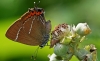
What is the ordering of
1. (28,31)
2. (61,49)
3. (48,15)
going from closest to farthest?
(61,49)
(28,31)
(48,15)

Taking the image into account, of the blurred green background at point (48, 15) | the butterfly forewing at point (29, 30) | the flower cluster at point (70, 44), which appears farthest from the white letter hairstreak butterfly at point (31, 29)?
Answer: the blurred green background at point (48, 15)

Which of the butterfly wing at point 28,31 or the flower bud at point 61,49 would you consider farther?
the butterfly wing at point 28,31

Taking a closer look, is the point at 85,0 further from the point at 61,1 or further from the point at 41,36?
the point at 41,36

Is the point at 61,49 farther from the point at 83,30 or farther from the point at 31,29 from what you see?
the point at 31,29

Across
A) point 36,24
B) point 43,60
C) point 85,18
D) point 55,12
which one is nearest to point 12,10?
point 55,12

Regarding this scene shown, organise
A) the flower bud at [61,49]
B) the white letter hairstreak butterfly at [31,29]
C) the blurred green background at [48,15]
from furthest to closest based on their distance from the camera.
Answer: the blurred green background at [48,15] < the white letter hairstreak butterfly at [31,29] < the flower bud at [61,49]

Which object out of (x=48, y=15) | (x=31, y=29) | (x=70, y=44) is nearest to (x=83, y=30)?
(x=70, y=44)

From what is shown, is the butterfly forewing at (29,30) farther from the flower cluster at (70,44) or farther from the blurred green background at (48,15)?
the blurred green background at (48,15)
